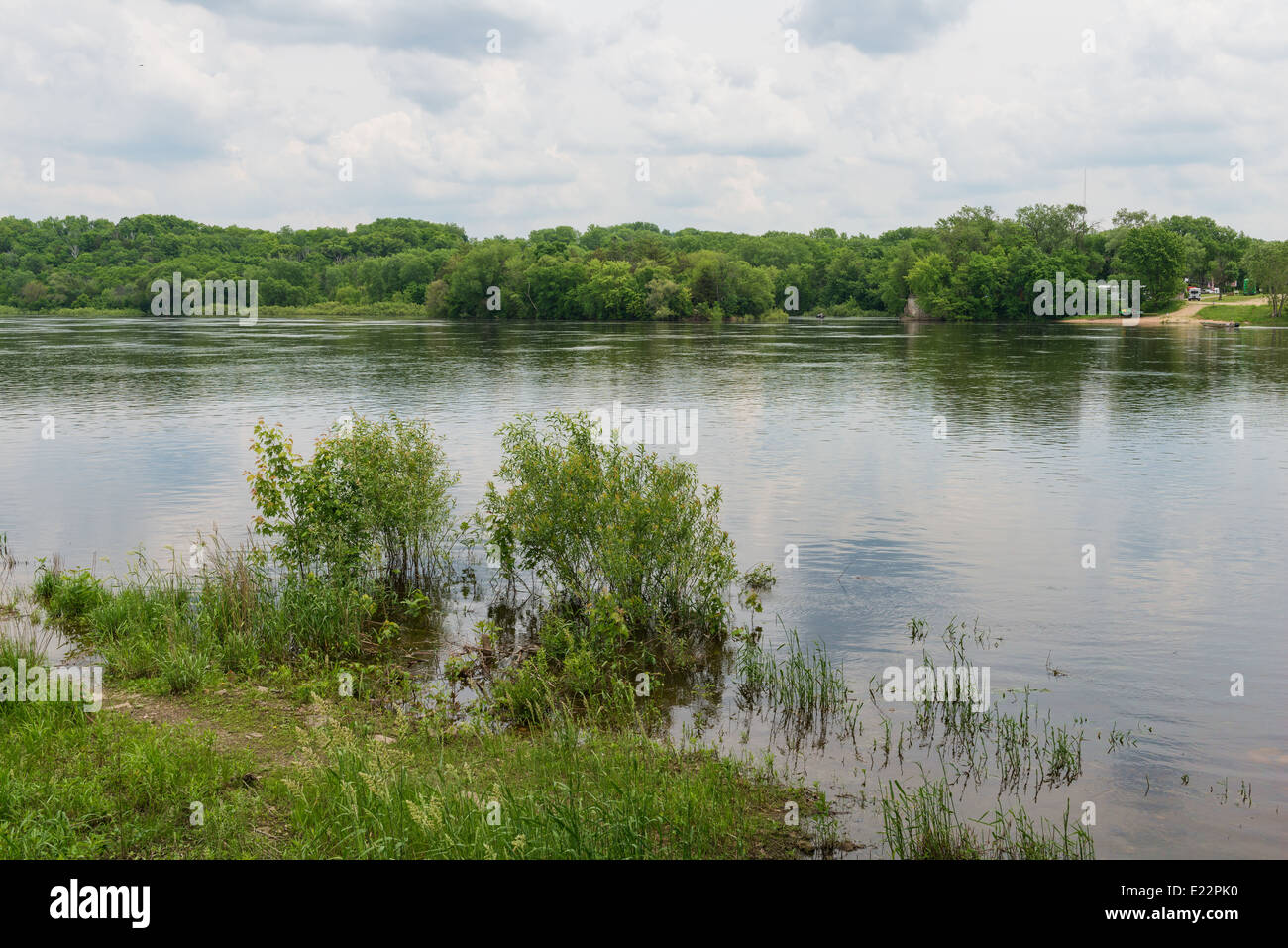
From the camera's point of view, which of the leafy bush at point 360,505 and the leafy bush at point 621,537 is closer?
the leafy bush at point 621,537

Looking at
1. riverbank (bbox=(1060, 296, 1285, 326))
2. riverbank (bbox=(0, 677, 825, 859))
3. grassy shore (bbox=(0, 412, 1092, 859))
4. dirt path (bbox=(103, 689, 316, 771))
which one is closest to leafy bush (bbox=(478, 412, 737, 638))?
grassy shore (bbox=(0, 412, 1092, 859))

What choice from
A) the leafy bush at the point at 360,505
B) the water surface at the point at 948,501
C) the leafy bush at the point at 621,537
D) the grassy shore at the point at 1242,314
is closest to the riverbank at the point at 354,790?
the water surface at the point at 948,501

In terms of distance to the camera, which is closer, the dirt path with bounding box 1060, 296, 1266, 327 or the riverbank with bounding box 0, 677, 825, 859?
the riverbank with bounding box 0, 677, 825, 859

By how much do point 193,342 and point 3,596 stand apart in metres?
80.7

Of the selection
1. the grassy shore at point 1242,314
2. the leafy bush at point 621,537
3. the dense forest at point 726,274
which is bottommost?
the leafy bush at point 621,537

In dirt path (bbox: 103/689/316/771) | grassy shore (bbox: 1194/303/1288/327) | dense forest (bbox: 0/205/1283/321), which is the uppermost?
dense forest (bbox: 0/205/1283/321)

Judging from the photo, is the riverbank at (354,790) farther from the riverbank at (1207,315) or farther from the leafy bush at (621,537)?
the riverbank at (1207,315)

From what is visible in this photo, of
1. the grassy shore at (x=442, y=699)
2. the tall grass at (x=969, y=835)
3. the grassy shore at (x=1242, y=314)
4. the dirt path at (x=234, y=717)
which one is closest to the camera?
the grassy shore at (x=442, y=699)

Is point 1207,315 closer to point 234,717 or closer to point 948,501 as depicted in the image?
point 948,501

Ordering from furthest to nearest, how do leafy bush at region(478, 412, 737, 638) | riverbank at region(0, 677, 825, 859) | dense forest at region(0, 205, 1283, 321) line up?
dense forest at region(0, 205, 1283, 321) < leafy bush at region(478, 412, 737, 638) < riverbank at region(0, 677, 825, 859)

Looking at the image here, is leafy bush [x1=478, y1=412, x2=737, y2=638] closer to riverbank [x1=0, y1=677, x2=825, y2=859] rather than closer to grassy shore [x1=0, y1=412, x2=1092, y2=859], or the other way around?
grassy shore [x1=0, y1=412, x2=1092, y2=859]
